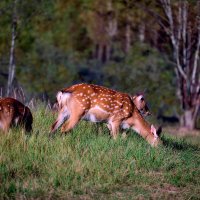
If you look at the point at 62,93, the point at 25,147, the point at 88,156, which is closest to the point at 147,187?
the point at 88,156

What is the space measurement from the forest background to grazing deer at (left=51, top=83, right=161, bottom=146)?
5105 millimetres

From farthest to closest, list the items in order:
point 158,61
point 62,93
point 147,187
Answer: point 158,61 → point 62,93 → point 147,187

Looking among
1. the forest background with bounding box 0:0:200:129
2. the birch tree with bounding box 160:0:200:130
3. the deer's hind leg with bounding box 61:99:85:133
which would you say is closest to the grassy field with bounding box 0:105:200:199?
the deer's hind leg with bounding box 61:99:85:133

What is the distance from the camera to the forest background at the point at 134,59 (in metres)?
21.9

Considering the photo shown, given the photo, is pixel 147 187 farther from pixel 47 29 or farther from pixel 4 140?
pixel 47 29

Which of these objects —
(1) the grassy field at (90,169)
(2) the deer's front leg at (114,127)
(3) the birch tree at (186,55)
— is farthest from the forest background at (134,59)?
(1) the grassy field at (90,169)

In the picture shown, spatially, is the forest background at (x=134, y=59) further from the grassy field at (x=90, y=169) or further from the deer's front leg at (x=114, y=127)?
the grassy field at (x=90, y=169)

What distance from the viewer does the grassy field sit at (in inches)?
350

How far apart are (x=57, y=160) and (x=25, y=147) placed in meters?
0.68

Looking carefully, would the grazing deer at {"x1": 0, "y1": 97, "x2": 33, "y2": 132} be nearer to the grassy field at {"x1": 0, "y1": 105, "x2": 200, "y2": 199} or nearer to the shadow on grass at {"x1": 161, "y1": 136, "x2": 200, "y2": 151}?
the grassy field at {"x1": 0, "y1": 105, "x2": 200, "y2": 199}

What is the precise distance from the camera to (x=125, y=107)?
1272cm

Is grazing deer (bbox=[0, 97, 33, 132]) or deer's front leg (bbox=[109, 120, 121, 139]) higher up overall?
grazing deer (bbox=[0, 97, 33, 132])

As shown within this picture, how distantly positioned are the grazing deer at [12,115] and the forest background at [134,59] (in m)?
6.37

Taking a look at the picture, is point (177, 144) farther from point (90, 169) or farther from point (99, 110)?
point (90, 169)
